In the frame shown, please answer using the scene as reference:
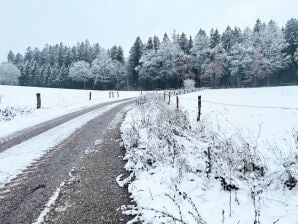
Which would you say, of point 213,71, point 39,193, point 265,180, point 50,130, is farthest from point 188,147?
point 213,71

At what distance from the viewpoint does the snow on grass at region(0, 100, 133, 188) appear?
6771 millimetres

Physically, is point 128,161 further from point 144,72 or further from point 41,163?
point 144,72


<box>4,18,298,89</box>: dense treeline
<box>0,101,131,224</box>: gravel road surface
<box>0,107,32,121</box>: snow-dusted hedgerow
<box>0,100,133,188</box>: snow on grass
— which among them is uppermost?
<box>4,18,298,89</box>: dense treeline

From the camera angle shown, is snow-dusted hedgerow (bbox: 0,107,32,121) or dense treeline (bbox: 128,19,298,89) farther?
dense treeline (bbox: 128,19,298,89)

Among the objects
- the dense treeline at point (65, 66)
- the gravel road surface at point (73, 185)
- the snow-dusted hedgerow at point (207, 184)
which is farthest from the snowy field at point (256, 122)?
the dense treeline at point (65, 66)

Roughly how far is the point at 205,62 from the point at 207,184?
75.4m

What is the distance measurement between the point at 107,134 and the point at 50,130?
9.04 ft

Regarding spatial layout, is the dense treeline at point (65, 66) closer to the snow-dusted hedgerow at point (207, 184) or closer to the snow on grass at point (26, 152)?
the snow on grass at point (26, 152)

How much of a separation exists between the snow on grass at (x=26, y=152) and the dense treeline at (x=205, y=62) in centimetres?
6753

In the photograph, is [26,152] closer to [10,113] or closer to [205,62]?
[10,113]

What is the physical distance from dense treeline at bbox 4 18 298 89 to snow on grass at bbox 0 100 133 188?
67.5 meters

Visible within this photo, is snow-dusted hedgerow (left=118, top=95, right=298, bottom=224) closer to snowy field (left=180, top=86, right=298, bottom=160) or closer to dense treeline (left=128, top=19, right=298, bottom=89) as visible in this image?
snowy field (left=180, top=86, right=298, bottom=160)

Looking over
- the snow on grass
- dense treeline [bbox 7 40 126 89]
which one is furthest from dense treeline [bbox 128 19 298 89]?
the snow on grass

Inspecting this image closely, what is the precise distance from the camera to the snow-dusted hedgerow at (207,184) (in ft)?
14.4
